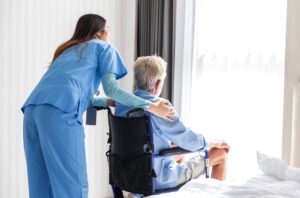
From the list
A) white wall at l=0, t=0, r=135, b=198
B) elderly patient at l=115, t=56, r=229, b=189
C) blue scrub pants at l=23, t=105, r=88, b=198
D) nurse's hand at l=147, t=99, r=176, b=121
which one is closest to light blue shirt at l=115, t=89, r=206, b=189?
elderly patient at l=115, t=56, r=229, b=189

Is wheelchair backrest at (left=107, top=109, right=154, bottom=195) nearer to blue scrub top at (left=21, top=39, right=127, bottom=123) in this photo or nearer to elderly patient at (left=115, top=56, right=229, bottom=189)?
elderly patient at (left=115, top=56, right=229, bottom=189)

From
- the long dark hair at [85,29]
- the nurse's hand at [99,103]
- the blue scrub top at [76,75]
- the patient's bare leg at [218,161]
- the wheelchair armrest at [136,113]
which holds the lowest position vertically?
the patient's bare leg at [218,161]

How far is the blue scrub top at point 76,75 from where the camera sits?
1977mm

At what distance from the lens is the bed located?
142 cm

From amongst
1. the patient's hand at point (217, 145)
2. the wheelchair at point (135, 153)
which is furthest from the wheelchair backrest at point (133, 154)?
the patient's hand at point (217, 145)

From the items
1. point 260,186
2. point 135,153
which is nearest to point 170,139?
point 135,153

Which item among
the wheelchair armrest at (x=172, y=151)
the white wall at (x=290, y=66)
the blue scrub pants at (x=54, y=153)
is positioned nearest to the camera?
the blue scrub pants at (x=54, y=153)

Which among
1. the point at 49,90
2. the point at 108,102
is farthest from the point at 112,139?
the point at 49,90

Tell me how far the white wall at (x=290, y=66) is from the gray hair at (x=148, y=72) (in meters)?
0.81

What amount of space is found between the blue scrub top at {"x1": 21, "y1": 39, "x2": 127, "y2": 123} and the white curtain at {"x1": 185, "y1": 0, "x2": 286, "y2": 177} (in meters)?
0.96

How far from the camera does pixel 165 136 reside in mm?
2137

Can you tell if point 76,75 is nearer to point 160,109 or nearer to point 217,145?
point 160,109

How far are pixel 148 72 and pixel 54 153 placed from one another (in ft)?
2.16

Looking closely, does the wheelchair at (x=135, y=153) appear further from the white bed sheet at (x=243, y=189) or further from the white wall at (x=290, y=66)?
the white wall at (x=290, y=66)
